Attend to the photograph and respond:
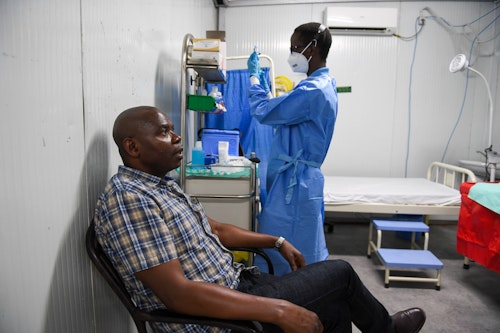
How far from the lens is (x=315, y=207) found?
174 centimetres

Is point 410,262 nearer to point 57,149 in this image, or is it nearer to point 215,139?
point 215,139

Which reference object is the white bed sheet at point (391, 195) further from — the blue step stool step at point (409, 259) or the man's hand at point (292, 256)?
the man's hand at point (292, 256)

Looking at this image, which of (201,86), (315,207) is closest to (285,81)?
(201,86)

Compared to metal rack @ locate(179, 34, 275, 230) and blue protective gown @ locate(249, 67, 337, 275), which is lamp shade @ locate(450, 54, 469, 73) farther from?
metal rack @ locate(179, 34, 275, 230)

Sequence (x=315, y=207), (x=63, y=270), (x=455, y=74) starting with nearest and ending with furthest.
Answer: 1. (x=63, y=270)
2. (x=315, y=207)
3. (x=455, y=74)

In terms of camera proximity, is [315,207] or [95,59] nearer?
[95,59]

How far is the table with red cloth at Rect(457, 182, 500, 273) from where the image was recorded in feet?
6.84

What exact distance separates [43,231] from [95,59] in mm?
518

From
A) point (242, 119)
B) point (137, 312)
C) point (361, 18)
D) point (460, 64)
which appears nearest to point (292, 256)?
point (137, 312)

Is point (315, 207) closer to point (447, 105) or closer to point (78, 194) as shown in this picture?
point (78, 194)

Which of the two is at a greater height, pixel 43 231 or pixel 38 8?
pixel 38 8

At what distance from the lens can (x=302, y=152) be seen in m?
1.78

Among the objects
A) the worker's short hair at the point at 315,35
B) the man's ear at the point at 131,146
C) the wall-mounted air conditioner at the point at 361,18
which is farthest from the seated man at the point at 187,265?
the wall-mounted air conditioner at the point at 361,18

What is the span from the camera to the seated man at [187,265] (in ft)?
2.75
